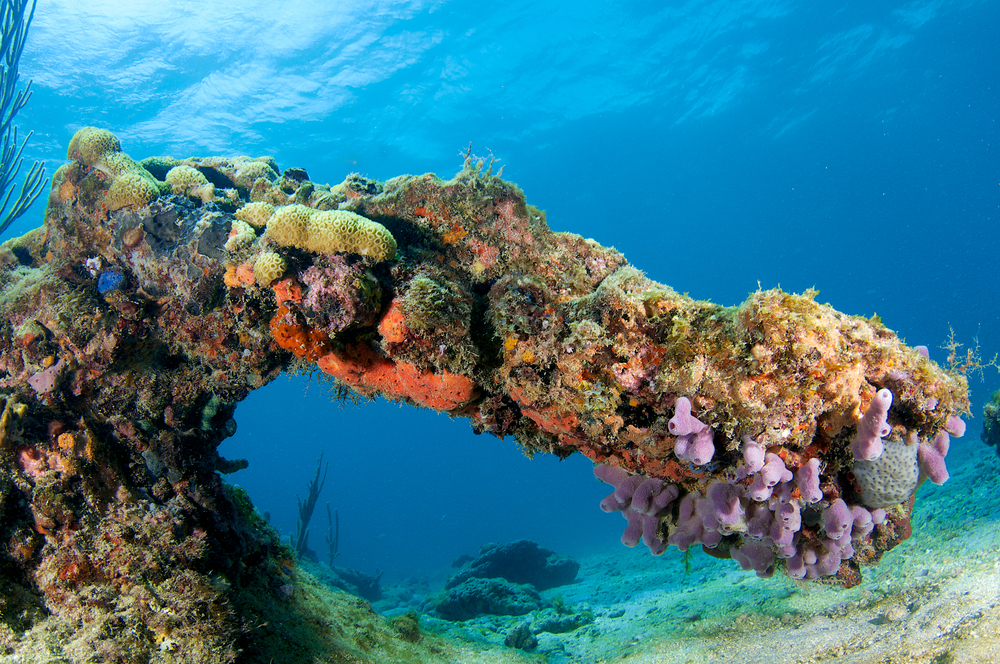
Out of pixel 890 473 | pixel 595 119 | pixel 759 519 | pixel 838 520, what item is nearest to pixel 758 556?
pixel 759 519

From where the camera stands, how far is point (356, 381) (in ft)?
13.7

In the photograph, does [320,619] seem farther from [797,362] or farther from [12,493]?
[797,362]

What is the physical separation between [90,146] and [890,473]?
8.71 m

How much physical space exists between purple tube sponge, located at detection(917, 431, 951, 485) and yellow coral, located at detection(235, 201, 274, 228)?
623cm

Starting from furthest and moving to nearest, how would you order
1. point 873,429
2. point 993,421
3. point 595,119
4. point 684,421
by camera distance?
point 595,119 → point 993,421 → point 684,421 → point 873,429

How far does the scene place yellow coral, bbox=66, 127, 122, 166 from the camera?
16.4 ft

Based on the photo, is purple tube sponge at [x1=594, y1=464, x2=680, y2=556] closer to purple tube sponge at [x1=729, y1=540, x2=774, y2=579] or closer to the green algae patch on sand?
purple tube sponge at [x1=729, y1=540, x2=774, y2=579]

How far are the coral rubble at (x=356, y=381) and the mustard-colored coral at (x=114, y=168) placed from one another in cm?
3

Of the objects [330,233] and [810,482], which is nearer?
[810,482]

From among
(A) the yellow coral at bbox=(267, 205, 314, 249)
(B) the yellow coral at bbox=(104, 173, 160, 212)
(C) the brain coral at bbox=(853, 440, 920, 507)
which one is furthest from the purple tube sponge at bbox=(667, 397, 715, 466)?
(B) the yellow coral at bbox=(104, 173, 160, 212)

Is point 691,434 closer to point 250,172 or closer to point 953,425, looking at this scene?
point 953,425

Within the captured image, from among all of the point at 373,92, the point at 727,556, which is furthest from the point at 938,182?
the point at 727,556

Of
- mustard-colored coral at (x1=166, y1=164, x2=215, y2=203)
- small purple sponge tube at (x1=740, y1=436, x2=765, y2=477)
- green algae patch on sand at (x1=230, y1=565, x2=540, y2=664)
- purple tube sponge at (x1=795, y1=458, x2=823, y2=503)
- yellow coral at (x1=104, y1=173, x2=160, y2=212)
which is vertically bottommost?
green algae patch on sand at (x1=230, y1=565, x2=540, y2=664)

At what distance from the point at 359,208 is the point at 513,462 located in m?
78.0
